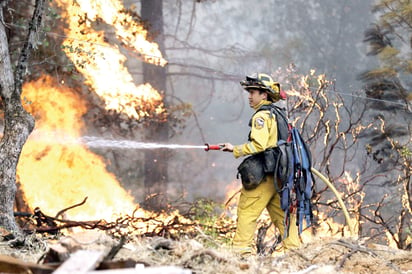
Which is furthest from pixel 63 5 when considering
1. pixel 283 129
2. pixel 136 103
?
pixel 283 129

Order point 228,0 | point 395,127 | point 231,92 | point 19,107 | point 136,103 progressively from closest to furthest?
point 19,107 → point 136,103 → point 395,127 → point 231,92 → point 228,0

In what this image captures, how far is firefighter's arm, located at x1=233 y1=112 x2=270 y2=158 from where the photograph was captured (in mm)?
5484

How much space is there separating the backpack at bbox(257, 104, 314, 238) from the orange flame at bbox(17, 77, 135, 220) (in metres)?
5.50

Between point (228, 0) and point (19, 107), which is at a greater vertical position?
point (228, 0)

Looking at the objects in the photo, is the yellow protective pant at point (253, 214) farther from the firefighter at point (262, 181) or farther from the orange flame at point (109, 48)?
the orange flame at point (109, 48)

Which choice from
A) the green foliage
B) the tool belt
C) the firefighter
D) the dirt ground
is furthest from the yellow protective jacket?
the green foliage

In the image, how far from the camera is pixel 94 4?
10750 mm

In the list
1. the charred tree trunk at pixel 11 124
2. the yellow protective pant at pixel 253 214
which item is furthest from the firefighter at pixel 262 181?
the charred tree trunk at pixel 11 124

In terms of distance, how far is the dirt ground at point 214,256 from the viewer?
10.8 feet

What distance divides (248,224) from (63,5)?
7359 mm

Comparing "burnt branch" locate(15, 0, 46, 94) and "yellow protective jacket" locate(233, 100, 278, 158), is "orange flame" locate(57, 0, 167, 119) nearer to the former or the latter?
"burnt branch" locate(15, 0, 46, 94)

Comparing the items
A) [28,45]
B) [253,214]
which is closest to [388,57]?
[253,214]

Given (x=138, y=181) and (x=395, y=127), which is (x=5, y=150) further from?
(x=395, y=127)

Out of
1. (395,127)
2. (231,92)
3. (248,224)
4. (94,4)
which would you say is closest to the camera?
(248,224)
